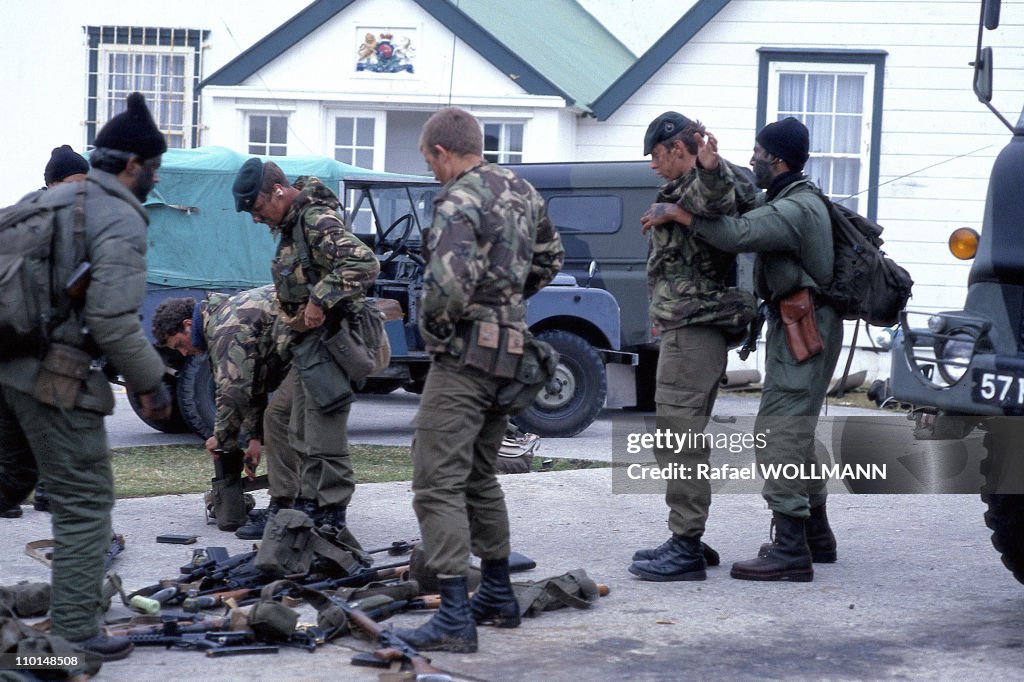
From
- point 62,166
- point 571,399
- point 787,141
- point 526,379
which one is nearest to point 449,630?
point 526,379

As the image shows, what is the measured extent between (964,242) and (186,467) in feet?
17.9

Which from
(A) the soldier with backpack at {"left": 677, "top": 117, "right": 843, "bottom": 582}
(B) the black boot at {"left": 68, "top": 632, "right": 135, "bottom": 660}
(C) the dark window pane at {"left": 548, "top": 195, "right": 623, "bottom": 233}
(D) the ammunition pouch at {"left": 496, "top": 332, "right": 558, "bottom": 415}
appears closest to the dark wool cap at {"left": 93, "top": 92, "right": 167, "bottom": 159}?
(D) the ammunition pouch at {"left": 496, "top": 332, "right": 558, "bottom": 415}

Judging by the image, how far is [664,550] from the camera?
5.84m

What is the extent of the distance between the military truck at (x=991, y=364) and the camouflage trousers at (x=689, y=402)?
0.89 m

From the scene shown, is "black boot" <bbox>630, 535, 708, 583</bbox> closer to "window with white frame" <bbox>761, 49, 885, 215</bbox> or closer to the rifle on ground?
the rifle on ground

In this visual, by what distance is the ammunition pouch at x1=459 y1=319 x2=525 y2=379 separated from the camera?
15.4 ft

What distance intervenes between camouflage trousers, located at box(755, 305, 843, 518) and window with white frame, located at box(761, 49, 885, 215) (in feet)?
32.8

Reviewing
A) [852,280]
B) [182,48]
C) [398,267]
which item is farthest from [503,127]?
[852,280]

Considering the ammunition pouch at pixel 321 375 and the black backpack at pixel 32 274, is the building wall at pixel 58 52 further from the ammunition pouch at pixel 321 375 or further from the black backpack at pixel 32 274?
the black backpack at pixel 32 274

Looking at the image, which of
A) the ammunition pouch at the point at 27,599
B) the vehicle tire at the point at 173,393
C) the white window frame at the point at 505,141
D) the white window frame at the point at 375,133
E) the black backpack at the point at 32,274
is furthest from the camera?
the white window frame at the point at 375,133

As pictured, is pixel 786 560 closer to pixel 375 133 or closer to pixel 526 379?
pixel 526 379

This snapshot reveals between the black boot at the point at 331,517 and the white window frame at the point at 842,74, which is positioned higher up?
the white window frame at the point at 842,74

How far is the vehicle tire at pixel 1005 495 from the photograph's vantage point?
476 cm

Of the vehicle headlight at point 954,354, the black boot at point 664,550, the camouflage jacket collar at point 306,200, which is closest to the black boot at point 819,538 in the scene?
the black boot at point 664,550
